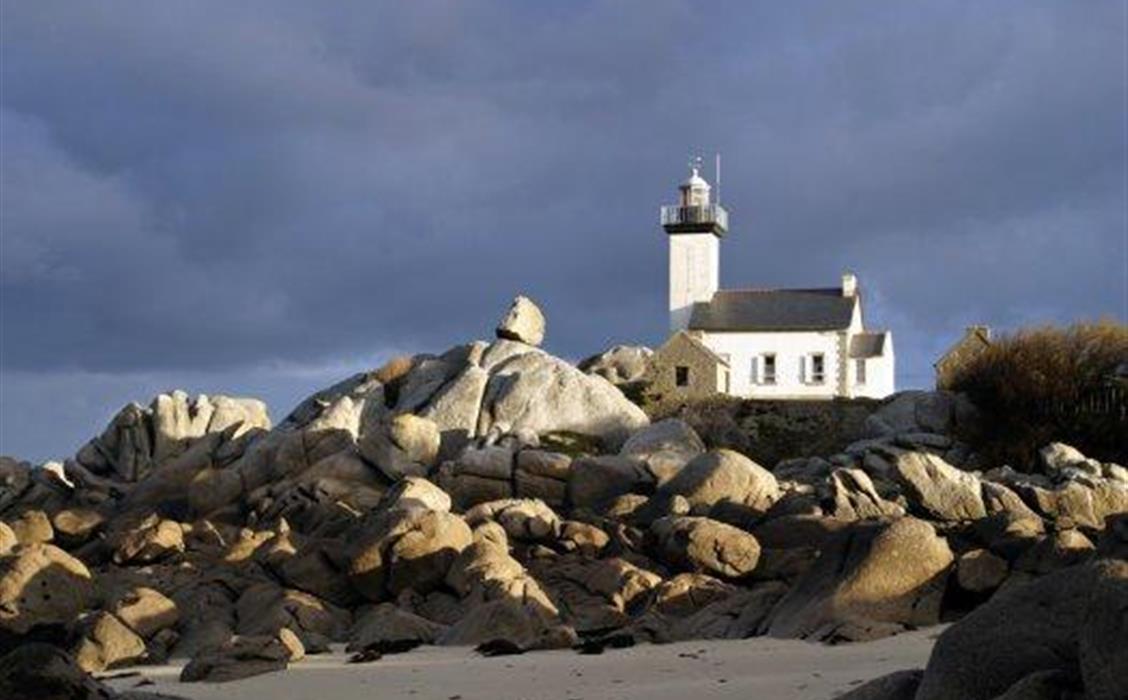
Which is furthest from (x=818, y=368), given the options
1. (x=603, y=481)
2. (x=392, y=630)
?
(x=392, y=630)

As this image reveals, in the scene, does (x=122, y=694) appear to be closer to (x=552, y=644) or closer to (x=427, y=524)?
(x=552, y=644)

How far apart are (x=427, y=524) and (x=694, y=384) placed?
3031 cm

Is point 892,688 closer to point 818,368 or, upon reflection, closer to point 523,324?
point 523,324

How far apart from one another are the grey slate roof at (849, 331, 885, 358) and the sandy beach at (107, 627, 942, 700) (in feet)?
149

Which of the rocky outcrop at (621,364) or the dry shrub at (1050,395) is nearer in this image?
the dry shrub at (1050,395)

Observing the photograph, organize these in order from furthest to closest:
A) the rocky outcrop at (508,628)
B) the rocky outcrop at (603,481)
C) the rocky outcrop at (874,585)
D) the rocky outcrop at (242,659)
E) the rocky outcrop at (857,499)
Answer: the rocky outcrop at (603,481) < the rocky outcrop at (857,499) < the rocky outcrop at (508,628) < the rocky outcrop at (874,585) < the rocky outcrop at (242,659)

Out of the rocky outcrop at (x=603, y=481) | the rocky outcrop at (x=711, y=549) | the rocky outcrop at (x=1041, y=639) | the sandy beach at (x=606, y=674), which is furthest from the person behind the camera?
the rocky outcrop at (x=603, y=481)

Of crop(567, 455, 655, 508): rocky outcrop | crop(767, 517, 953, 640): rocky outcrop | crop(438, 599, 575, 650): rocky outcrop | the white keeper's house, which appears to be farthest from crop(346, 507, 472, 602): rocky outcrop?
the white keeper's house

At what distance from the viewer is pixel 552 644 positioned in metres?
19.8

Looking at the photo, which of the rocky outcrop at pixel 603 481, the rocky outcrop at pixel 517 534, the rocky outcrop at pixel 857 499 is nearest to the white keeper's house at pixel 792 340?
the rocky outcrop at pixel 517 534

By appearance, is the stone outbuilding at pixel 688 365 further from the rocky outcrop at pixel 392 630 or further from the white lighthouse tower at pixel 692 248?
the rocky outcrop at pixel 392 630

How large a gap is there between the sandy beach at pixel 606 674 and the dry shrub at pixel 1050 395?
21.4m

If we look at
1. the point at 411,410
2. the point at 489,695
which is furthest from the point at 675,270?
the point at 489,695

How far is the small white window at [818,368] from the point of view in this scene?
63.8 meters
